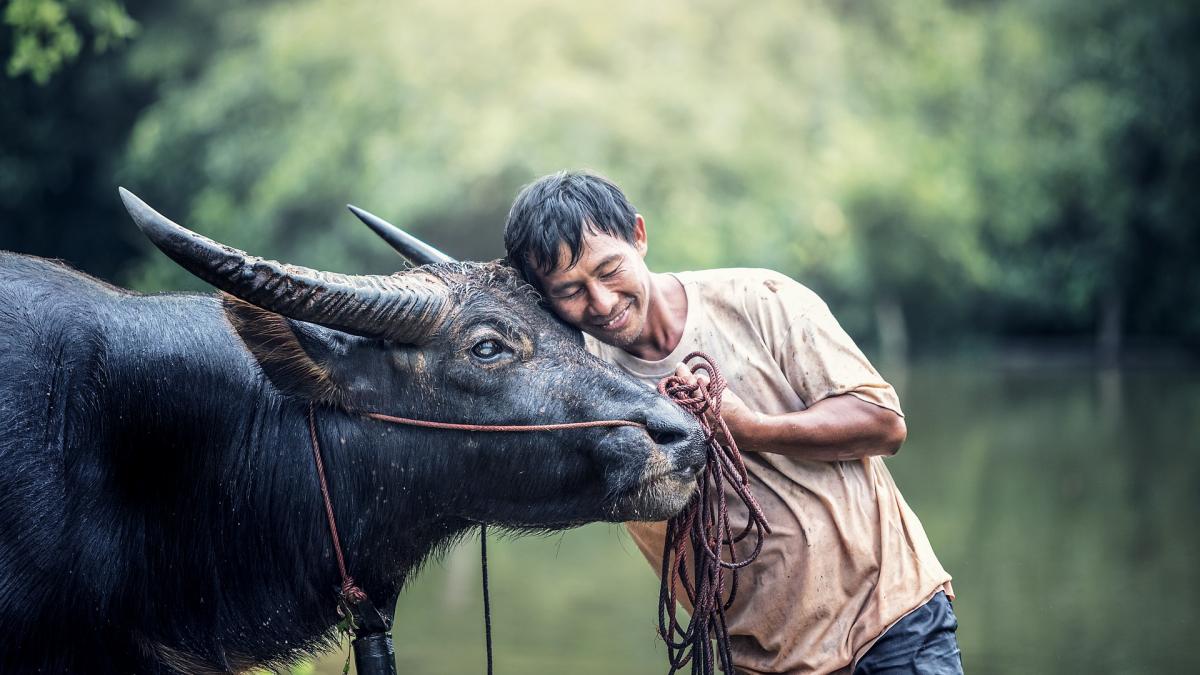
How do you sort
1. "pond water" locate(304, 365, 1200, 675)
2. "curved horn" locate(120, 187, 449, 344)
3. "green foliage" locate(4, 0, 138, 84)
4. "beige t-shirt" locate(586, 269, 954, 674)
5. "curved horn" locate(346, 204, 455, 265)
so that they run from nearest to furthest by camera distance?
1. "curved horn" locate(120, 187, 449, 344)
2. "beige t-shirt" locate(586, 269, 954, 674)
3. "curved horn" locate(346, 204, 455, 265)
4. "green foliage" locate(4, 0, 138, 84)
5. "pond water" locate(304, 365, 1200, 675)

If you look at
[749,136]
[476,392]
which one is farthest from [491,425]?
[749,136]

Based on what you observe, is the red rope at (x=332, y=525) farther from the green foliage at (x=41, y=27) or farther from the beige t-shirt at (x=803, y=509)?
the green foliage at (x=41, y=27)

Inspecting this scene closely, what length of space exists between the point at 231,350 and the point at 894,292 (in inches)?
1310

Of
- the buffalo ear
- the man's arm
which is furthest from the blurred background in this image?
the man's arm

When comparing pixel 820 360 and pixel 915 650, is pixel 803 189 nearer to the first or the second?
pixel 820 360

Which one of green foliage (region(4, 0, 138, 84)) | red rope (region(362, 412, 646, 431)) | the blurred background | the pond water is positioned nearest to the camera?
red rope (region(362, 412, 646, 431))

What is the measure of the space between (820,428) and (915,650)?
62 cm

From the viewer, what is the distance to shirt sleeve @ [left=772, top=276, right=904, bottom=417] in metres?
3.38

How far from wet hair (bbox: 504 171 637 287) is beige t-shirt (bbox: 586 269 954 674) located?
32 centimetres

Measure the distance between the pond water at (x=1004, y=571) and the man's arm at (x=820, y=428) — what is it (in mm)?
3487

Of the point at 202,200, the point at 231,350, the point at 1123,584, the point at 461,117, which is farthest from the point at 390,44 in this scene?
the point at 231,350

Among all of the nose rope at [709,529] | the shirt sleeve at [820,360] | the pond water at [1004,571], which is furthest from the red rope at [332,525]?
the pond water at [1004,571]

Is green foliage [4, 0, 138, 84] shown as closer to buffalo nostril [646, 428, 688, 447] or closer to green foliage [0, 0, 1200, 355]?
green foliage [0, 0, 1200, 355]

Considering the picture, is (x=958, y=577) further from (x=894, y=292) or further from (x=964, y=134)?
(x=964, y=134)
